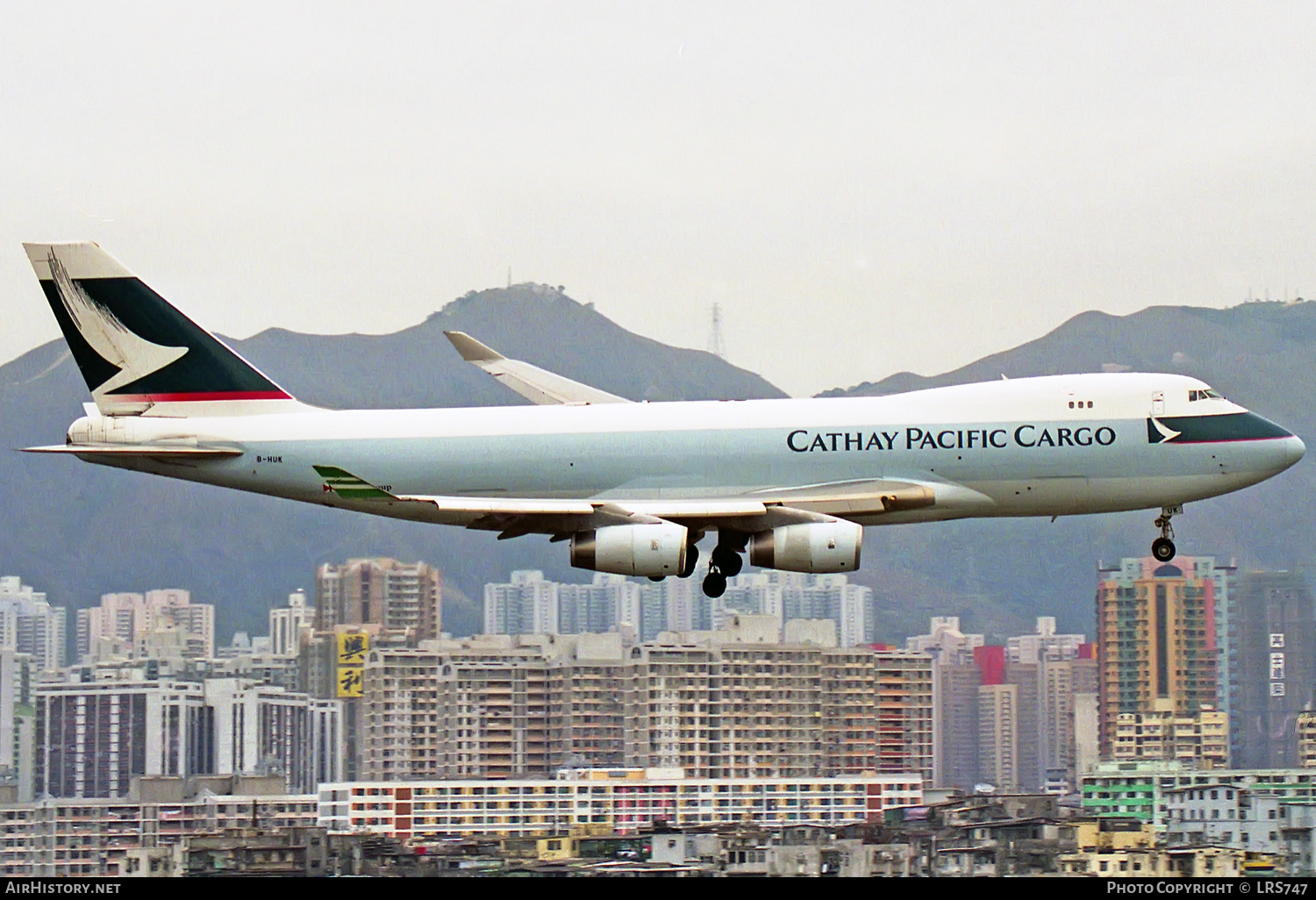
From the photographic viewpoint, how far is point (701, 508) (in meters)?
43.7

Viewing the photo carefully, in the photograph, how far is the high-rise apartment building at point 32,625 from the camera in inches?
6895

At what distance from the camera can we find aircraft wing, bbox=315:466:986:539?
43.1 m

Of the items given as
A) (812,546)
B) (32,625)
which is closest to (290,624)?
(32,625)

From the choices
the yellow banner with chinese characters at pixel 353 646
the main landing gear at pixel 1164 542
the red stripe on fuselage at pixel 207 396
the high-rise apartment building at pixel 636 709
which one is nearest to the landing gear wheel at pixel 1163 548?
the main landing gear at pixel 1164 542

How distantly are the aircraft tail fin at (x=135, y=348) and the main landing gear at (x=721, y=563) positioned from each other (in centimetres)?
1209

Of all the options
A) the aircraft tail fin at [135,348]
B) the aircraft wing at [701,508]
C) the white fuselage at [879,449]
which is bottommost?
the aircraft wing at [701,508]

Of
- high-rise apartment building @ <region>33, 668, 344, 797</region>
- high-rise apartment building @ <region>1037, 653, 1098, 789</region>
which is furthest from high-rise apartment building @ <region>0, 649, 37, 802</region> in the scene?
high-rise apartment building @ <region>1037, 653, 1098, 789</region>

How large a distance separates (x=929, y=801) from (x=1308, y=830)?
117ft

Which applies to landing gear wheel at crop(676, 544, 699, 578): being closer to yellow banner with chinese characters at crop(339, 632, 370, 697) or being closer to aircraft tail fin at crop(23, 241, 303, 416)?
aircraft tail fin at crop(23, 241, 303, 416)

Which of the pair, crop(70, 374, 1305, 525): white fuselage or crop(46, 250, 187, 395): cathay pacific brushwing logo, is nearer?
crop(70, 374, 1305, 525): white fuselage

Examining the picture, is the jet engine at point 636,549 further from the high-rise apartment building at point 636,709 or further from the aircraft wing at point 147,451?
the high-rise apartment building at point 636,709

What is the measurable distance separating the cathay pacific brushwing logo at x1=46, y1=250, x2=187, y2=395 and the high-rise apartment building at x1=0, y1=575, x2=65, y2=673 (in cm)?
12898
